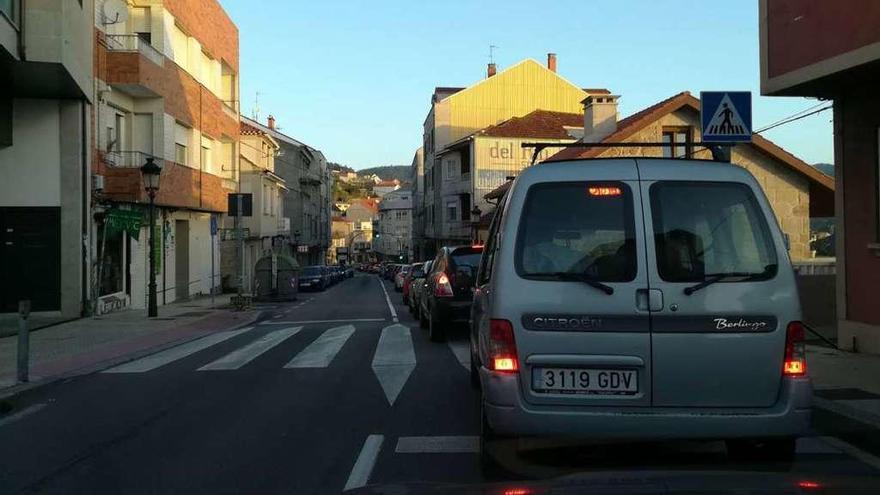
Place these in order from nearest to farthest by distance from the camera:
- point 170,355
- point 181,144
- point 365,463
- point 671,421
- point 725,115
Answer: point 671,421
point 365,463
point 725,115
point 170,355
point 181,144

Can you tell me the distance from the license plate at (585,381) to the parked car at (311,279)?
38625mm

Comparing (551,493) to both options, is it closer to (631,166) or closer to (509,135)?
(631,166)

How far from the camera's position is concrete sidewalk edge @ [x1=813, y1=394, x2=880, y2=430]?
623cm

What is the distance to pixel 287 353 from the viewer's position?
1170 cm

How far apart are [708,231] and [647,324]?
708 mm

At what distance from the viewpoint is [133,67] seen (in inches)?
813

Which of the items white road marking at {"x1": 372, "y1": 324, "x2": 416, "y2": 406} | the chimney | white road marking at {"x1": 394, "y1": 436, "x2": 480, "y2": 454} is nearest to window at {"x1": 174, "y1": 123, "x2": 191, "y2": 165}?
white road marking at {"x1": 372, "y1": 324, "x2": 416, "y2": 406}

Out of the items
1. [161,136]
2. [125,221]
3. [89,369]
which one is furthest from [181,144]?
[89,369]

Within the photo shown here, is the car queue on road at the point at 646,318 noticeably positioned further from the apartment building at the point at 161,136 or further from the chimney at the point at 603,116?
the chimney at the point at 603,116

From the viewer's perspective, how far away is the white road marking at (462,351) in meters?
10.3

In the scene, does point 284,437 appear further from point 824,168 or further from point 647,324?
point 824,168

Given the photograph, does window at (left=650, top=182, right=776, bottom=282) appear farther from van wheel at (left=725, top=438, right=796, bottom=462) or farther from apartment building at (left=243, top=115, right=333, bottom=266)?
apartment building at (left=243, top=115, right=333, bottom=266)

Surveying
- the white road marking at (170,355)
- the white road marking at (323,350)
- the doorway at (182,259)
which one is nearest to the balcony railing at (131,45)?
the doorway at (182,259)

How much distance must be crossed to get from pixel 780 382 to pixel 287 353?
28.2 ft
